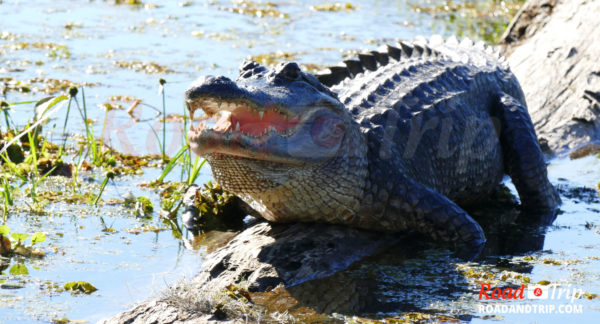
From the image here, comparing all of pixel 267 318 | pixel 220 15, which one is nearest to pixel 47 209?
pixel 267 318

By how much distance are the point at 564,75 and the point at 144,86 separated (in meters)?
4.24

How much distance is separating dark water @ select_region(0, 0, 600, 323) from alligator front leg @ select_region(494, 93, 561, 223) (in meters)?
0.18

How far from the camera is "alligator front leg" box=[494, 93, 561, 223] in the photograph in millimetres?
5863

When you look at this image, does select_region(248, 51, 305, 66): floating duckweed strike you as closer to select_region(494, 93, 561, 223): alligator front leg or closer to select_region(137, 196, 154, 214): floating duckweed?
select_region(494, 93, 561, 223): alligator front leg

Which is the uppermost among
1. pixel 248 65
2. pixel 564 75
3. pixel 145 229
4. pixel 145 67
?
pixel 248 65

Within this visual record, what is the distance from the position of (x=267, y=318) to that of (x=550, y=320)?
1332mm

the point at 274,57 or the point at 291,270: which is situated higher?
the point at 274,57

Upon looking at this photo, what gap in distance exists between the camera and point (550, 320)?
3.89 metres

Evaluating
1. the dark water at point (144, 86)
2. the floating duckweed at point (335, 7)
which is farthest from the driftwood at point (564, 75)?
the floating duckweed at point (335, 7)

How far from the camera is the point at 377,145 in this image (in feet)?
16.1

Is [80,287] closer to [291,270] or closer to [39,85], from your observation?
[291,270]

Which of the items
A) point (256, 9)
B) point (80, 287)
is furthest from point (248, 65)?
point (256, 9)

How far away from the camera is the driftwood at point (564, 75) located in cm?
734

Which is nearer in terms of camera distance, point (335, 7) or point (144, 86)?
point (144, 86)
